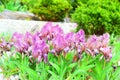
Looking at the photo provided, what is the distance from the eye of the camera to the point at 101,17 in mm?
8828

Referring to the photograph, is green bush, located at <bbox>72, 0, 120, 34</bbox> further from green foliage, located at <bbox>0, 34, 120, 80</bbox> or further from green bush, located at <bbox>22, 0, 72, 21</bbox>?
green foliage, located at <bbox>0, 34, 120, 80</bbox>

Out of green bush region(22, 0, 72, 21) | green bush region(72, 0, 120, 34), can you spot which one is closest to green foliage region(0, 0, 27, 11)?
green bush region(22, 0, 72, 21)

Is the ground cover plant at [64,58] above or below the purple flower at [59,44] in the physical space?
below

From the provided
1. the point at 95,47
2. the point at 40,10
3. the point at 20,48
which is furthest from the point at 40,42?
the point at 40,10

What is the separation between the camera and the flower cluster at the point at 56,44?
2.27m

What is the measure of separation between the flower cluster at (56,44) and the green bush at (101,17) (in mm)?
6297

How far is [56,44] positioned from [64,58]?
0.34ft

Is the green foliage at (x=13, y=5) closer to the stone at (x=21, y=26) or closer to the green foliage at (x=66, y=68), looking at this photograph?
the stone at (x=21, y=26)

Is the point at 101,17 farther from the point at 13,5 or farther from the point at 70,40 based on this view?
the point at 70,40

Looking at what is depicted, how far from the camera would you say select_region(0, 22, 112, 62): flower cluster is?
7.45ft

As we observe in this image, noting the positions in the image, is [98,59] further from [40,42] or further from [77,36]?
[40,42]

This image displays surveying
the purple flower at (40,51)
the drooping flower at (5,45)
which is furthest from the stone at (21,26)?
the purple flower at (40,51)

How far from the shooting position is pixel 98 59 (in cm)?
236

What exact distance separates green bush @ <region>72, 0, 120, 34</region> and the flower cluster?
6.30 meters
